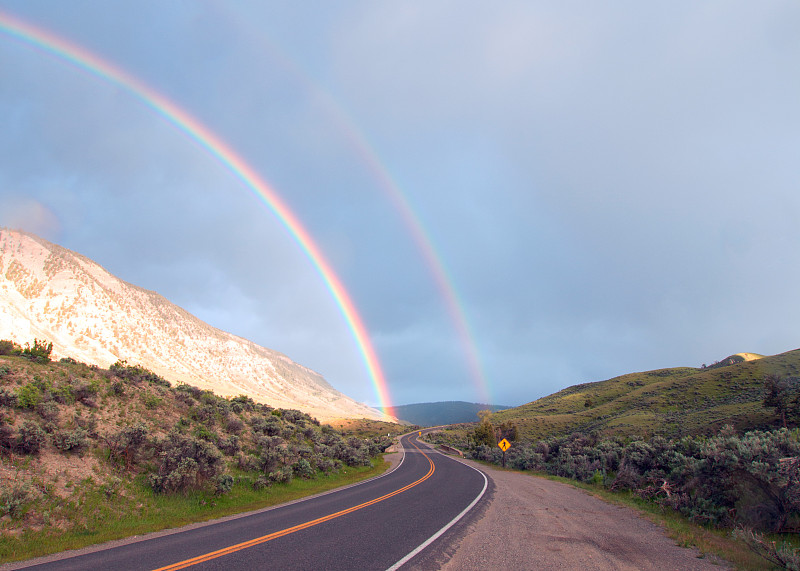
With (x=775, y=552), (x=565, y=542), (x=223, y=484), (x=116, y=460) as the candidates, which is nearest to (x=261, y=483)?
(x=223, y=484)

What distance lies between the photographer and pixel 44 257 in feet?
295

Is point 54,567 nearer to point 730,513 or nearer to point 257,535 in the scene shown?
point 257,535

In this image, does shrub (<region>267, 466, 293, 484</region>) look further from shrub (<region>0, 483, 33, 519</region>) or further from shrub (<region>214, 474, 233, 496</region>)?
shrub (<region>0, 483, 33, 519</region>)

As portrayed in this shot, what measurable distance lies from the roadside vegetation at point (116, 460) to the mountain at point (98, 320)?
177 feet

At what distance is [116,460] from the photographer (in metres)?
13.8

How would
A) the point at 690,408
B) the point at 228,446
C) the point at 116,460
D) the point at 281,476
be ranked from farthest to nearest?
the point at 690,408, the point at 228,446, the point at 281,476, the point at 116,460

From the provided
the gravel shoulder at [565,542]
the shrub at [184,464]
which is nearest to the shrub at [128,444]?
the shrub at [184,464]

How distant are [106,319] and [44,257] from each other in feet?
69.7

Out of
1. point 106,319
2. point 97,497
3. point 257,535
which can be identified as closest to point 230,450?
point 97,497

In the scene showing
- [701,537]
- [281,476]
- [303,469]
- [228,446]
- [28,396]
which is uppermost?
[28,396]

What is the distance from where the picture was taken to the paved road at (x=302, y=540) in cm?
754

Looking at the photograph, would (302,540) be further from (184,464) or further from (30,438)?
(30,438)

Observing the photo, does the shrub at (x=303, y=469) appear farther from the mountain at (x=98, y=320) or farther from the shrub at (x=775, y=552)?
the mountain at (x=98, y=320)

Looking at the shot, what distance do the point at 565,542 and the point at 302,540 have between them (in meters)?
6.39
